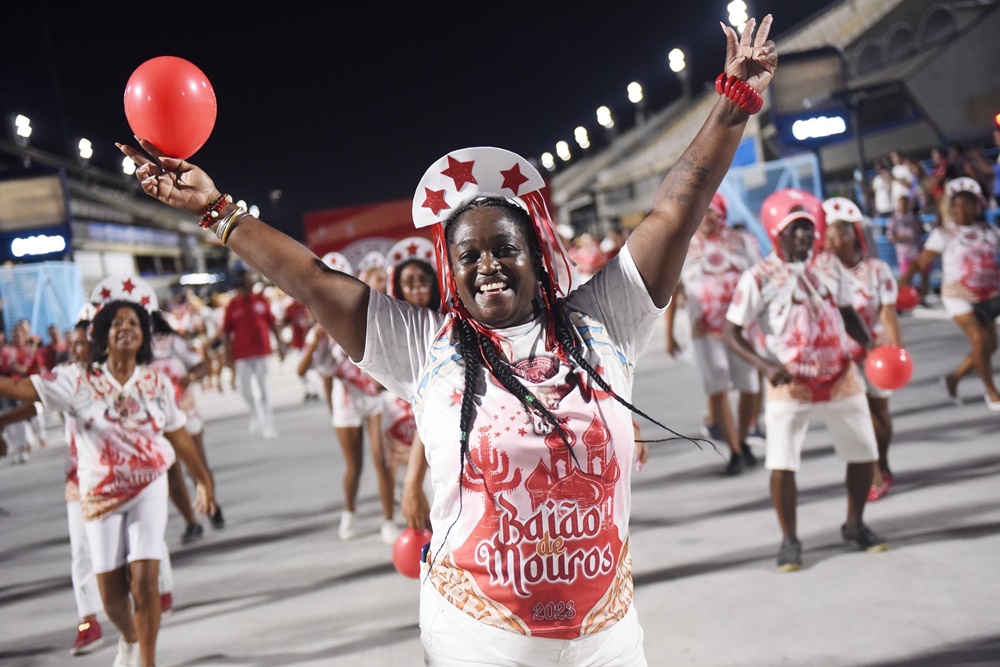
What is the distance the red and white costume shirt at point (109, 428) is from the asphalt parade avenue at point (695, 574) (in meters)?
1.04

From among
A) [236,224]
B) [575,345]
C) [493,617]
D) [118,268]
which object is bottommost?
[493,617]

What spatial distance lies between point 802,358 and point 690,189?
3.17m

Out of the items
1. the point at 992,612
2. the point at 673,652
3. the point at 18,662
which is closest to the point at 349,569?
the point at 18,662

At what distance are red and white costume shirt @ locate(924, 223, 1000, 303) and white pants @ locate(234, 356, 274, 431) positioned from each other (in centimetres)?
801

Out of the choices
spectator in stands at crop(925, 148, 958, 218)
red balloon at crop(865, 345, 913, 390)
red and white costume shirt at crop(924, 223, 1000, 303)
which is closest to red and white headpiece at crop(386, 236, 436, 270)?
red balloon at crop(865, 345, 913, 390)

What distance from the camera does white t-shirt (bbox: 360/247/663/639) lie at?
214 cm

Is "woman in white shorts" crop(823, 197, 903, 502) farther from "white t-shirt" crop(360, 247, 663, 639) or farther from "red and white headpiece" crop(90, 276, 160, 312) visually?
"white t-shirt" crop(360, 247, 663, 639)

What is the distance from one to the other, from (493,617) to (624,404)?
23.2 inches

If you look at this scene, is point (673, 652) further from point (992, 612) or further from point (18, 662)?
point (18, 662)

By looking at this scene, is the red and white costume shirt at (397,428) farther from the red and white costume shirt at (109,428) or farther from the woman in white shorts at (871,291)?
the woman in white shorts at (871,291)

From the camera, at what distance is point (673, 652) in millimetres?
4254

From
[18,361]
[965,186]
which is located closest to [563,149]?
[18,361]

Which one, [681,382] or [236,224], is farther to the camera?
[681,382]

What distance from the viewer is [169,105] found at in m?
2.29
